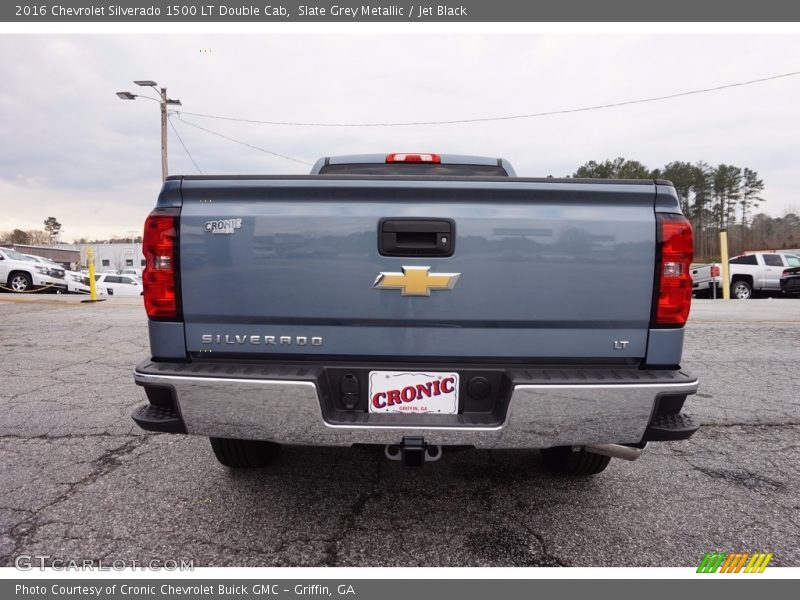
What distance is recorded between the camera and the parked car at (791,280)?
52.3 ft

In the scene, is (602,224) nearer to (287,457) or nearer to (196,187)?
(196,187)

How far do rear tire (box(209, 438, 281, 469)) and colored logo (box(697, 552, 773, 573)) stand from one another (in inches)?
87.2

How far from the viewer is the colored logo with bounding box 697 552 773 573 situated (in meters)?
2.03

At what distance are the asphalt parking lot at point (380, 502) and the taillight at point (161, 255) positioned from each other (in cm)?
116

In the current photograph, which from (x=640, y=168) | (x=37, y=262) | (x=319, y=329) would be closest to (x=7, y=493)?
(x=319, y=329)

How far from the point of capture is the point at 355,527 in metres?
2.27

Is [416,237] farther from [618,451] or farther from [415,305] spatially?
[618,451]

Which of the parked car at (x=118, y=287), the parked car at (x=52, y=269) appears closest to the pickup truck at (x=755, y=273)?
the parked car at (x=118, y=287)

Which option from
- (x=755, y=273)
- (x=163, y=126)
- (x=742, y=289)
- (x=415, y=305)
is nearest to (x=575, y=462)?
(x=415, y=305)

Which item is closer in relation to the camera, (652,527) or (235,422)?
(235,422)

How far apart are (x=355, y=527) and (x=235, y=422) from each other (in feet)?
Answer: 2.74

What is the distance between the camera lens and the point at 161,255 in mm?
1980

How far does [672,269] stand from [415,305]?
1.10 m

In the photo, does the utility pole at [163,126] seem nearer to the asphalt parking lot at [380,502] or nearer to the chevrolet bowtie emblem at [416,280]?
the asphalt parking lot at [380,502]
